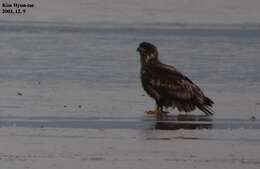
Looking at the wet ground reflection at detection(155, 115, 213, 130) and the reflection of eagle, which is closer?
the wet ground reflection at detection(155, 115, 213, 130)

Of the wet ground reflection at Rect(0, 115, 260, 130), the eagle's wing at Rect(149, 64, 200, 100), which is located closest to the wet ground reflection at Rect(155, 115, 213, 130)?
the wet ground reflection at Rect(0, 115, 260, 130)

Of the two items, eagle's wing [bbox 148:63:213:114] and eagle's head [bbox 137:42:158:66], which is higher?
eagle's head [bbox 137:42:158:66]

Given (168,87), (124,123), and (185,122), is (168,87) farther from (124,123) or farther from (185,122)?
(124,123)

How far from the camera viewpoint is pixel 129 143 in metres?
12.4

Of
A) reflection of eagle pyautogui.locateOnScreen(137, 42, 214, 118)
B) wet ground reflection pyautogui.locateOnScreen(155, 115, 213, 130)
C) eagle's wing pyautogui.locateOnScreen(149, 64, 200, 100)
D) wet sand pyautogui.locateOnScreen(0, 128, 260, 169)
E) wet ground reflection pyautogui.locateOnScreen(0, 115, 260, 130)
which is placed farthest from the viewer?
eagle's wing pyautogui.locateOnScreen(149, 64, 200, 100)

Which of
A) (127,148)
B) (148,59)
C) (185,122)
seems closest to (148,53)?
(148,59)

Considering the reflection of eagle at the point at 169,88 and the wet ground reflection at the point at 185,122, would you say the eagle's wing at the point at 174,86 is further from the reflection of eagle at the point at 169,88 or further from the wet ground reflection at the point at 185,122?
the wet ground reflection at the point at 185,122

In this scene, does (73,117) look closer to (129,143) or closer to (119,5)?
(129,143)

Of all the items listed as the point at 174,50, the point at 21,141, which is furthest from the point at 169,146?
the point at 174,50

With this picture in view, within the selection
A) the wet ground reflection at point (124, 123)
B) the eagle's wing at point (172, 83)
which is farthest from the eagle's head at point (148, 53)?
the wet ground reflection at point (124, 123)

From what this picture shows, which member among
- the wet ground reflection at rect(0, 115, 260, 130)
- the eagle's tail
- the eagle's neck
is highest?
the eagle's neck

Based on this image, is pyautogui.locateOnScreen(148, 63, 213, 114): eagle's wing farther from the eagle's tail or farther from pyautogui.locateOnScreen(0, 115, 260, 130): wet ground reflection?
pyautogui.locateOnScreen(0, 115, 260, 130): wet ground reflection

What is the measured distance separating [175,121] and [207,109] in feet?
2.82

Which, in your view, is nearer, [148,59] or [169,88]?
[169,88]
